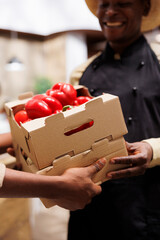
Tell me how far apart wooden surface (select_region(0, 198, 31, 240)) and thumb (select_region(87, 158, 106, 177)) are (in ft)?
4.64

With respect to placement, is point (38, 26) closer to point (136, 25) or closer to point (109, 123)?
point (136, 25)

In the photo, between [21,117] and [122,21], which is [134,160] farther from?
[122,21]

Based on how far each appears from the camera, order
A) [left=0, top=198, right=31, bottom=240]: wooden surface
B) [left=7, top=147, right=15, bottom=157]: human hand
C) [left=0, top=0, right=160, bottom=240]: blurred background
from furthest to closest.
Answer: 1. [left=0, top=0, right=160, bottom=240]: blurred background
2. [left=0, top=198, right=31, bottom=240]: wooden surface
3. [left=7, top=147, right=15, bottom=157]: human hand

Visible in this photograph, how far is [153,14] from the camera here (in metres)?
1.41

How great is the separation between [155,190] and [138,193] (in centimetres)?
9

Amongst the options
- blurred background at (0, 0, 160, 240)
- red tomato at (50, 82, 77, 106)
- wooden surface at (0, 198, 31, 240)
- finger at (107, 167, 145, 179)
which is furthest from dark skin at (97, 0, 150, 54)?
blurred background at (0, 0, 160, 240)

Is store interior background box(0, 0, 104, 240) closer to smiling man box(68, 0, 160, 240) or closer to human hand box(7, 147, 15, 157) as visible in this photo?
human hand box(7, 147, 15, 157)

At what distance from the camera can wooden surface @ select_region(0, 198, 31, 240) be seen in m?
1.97

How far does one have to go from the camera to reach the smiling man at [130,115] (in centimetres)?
117

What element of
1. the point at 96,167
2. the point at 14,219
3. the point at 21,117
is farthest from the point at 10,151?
the point at 14,219

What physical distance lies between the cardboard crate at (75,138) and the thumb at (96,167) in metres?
0.02

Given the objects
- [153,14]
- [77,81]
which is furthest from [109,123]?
[153,14]

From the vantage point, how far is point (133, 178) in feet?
3.96

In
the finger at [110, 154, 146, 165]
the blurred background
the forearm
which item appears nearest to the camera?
the forearm
